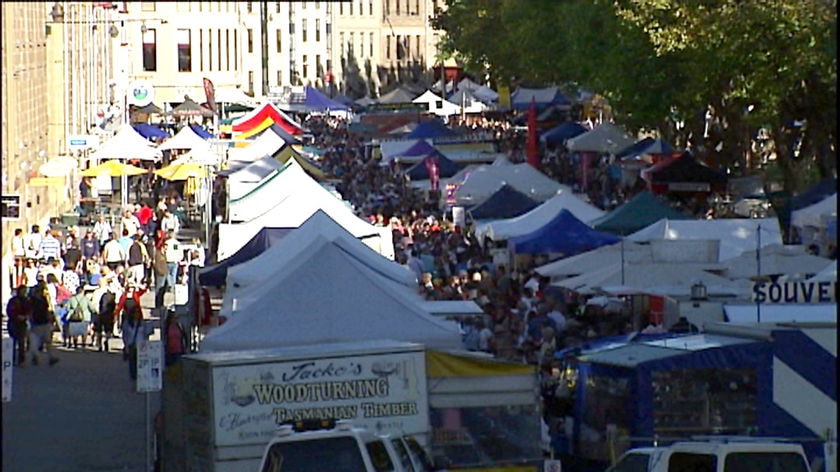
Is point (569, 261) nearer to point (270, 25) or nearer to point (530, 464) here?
point (530, 464)

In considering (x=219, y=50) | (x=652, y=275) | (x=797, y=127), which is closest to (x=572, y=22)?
(x=797, y=127)

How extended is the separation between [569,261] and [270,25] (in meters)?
100

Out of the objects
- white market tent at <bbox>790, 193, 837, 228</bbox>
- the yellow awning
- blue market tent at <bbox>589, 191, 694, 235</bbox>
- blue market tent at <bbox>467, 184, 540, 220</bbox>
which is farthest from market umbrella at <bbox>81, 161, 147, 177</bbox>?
the yellow awning

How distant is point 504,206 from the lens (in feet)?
110

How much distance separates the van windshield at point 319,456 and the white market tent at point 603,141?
38936 millimetres

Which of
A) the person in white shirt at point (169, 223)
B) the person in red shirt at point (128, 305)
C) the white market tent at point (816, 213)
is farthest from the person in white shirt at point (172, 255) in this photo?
the white market tent at point (816, 213)

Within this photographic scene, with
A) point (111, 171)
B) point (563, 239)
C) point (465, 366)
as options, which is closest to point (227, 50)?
A: point (111, 171)

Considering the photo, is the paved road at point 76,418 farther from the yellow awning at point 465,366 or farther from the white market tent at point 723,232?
the white market tent at point 723,232

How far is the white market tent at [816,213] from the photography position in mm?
25781

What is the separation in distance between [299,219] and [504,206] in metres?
5.02

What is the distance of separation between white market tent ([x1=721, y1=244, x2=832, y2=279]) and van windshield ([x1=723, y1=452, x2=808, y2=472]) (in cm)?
999

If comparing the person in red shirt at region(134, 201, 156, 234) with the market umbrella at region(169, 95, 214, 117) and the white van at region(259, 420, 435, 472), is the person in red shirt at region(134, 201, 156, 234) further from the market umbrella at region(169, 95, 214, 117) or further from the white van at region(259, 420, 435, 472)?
the market umbrella at region(169, 95, 214, 117)

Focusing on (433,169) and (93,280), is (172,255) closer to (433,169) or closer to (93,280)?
(93,280)

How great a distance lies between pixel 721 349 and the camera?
1480cm
